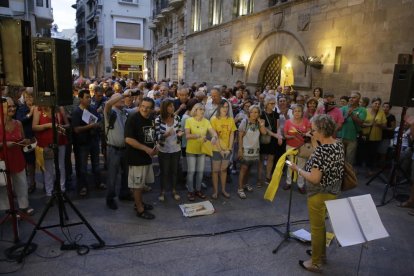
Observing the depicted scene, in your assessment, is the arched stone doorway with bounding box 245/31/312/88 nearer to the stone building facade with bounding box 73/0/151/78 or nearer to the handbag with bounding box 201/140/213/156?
the handbag with bounding box 201/140/213/156

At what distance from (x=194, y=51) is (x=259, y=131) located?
1593 centimetres

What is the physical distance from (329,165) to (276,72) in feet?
34.3

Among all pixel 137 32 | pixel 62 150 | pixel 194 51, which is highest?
pixel 137 32

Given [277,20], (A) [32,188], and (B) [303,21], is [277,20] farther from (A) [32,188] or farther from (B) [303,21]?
(A) [32,188]

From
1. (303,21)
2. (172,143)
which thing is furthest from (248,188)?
(303,21)

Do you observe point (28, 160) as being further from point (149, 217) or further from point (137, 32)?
point (137, 32)

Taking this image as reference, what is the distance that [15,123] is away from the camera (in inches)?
167

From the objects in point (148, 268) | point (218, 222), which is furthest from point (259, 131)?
point (148, 268)

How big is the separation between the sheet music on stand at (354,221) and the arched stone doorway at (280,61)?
8.13 metres

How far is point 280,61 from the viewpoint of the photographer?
41.2ft

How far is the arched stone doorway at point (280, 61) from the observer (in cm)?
1093

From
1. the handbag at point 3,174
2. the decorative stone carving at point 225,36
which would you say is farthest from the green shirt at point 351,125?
the decorative stone carving at point 225,36

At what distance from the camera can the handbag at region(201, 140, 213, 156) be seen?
5.23 metres

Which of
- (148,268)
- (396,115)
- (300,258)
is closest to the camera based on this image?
(148,268)
